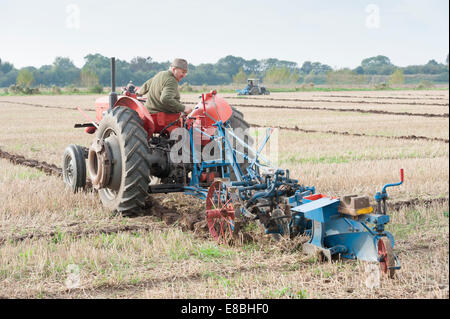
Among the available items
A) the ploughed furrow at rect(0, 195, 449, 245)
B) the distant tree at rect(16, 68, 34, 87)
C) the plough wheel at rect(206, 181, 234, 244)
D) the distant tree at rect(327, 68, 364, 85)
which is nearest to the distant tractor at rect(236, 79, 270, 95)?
the distant tree at rect(327, 68, 364, 85)

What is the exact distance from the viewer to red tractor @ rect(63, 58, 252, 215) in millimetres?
6227

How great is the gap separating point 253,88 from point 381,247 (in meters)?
41.7

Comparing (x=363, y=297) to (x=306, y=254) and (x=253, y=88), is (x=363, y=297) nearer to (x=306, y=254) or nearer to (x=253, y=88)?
(x=306, y=254)

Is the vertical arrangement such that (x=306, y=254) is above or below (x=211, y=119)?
below

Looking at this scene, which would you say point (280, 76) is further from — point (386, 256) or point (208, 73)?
point (386, 256)

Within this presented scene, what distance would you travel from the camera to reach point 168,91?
21.5ft

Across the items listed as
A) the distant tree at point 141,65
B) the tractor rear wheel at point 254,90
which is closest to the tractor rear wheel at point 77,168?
the distant tree at point 141,65

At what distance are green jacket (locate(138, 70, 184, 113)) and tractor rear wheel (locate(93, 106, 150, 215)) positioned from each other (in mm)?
401

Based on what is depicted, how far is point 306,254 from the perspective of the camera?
490 cm

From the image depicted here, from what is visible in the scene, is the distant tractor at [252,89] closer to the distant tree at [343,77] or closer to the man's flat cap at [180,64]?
the distant tree at [343,77]

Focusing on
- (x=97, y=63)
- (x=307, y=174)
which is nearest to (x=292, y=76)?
(x=97, y=63)

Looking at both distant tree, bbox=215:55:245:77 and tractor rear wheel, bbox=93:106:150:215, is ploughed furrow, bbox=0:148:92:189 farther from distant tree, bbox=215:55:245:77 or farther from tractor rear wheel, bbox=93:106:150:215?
distant tree, bbox=215:55:245:77

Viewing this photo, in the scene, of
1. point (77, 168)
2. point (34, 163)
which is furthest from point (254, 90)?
point (77, 168)

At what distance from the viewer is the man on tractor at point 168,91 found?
21.6 feet
